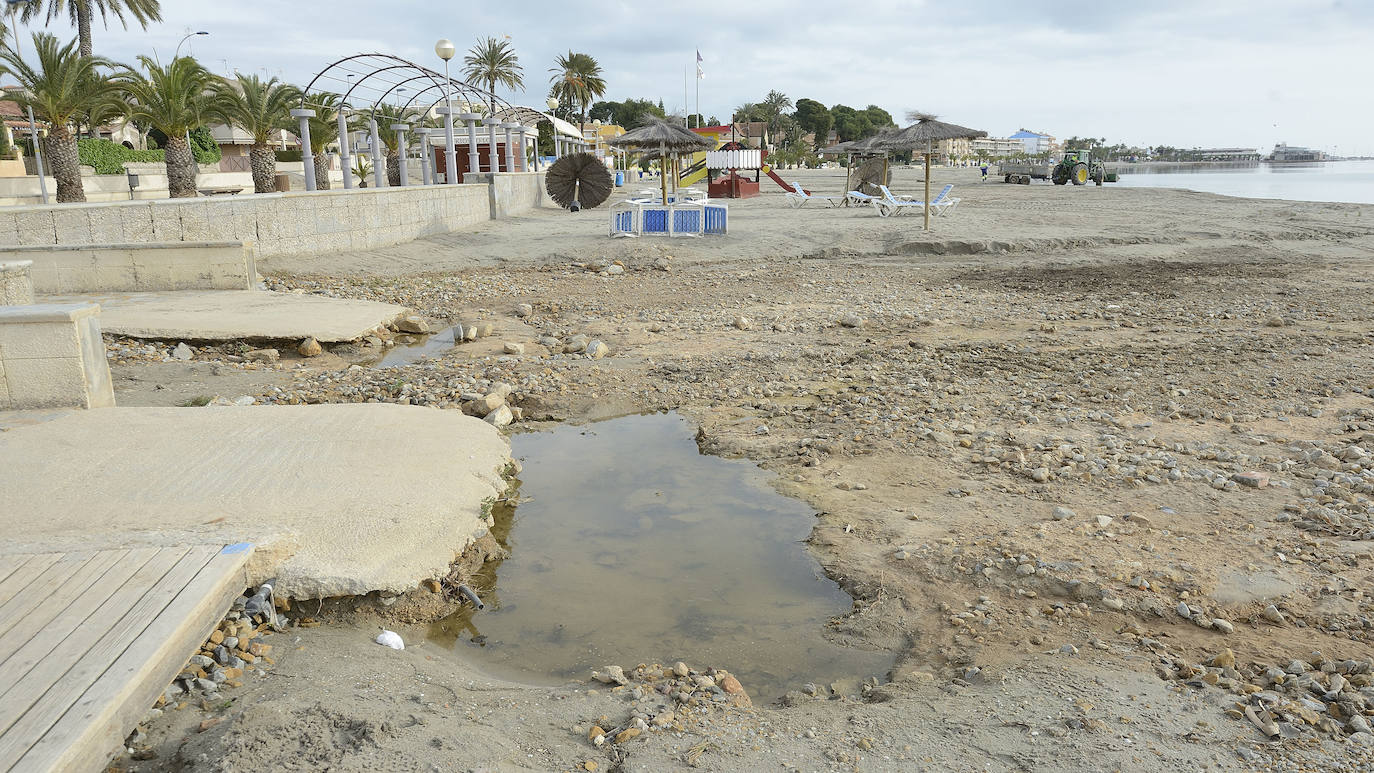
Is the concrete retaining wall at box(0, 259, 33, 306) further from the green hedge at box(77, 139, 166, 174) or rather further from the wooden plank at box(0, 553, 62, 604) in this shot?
the green hedge at box(77, 139, 166, 174)

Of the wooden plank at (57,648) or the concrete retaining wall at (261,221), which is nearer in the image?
the wooden plank at (57,648)

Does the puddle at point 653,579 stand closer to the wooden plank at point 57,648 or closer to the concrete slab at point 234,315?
the wooden plank at point 57,648

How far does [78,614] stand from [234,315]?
707 centimetres

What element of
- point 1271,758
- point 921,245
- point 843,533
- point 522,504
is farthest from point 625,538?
point 921,245

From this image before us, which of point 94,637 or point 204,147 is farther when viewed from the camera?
point 204,147

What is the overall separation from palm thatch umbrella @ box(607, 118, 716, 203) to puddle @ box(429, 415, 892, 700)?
15.4 m

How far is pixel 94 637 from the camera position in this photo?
2896 mm

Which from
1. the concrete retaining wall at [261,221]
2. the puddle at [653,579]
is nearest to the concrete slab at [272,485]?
the puddle at [653,579]

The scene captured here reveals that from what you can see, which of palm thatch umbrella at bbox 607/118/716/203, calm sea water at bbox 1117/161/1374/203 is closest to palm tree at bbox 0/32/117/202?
palm thatch umbrella at bbox 607/118/716/203

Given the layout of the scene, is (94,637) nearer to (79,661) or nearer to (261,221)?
(79,661)

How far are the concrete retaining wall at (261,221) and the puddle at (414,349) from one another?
4.25m

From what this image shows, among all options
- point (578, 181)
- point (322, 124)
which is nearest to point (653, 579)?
point (578, 181)

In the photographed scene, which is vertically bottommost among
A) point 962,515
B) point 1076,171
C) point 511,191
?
point 962,515

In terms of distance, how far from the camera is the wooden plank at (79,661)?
243cm
